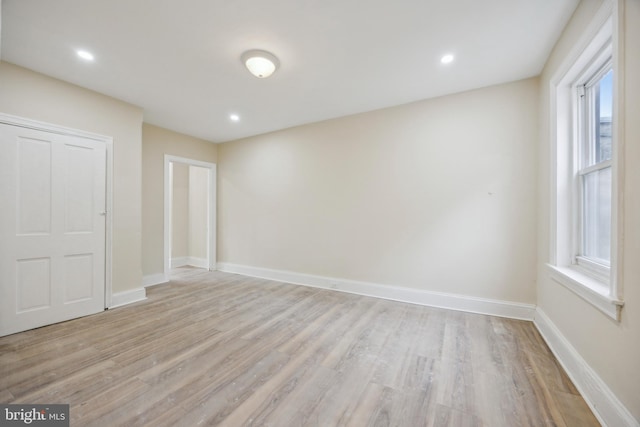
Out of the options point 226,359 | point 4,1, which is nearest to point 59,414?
point 226,359

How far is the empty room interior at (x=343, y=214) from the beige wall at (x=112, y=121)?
0.08 feet

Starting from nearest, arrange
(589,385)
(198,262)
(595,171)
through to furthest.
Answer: (589,385) → (595,171) → (198,262)

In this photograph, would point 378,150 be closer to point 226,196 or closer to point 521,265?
point 521,265

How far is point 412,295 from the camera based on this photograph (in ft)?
10.7

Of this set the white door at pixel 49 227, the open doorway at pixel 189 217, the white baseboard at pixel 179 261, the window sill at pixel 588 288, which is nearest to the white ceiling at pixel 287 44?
the white door at pixel 49 227

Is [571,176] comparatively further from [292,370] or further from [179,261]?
[179,261]

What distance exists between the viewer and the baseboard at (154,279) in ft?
13.2

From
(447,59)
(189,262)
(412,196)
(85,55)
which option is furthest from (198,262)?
(447,59)

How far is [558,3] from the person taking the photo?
1758 millimetres

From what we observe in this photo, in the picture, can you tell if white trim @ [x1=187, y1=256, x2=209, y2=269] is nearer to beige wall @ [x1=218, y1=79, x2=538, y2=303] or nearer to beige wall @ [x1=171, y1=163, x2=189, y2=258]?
beige wall @ [x1=171, y1=163, x2=189, y2=258]

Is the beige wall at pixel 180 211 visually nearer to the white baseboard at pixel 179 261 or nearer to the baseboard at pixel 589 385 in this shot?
the white baseboard at pixel 179 261

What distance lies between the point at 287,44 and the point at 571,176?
2.79 metres

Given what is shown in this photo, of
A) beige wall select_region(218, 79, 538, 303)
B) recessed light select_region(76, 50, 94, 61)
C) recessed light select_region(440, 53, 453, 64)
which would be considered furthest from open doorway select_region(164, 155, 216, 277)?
recessed light select_region(440, 53, 453, 64)

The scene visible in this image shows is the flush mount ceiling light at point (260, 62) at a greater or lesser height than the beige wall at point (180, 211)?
greater
